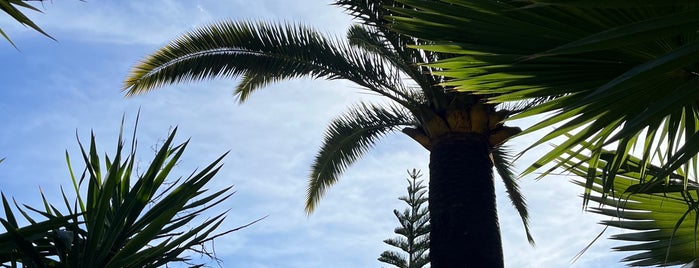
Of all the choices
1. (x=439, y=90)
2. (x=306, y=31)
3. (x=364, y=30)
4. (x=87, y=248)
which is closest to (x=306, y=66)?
(x=306, y=31)

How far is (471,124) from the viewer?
7.46 m

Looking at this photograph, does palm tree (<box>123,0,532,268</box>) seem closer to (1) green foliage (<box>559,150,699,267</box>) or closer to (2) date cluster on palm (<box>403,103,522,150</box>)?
(2) date cluster on palm (<box>403,103,522,150</box>)

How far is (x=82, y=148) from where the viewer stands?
3.42 meters

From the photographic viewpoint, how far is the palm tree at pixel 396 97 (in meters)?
6.95

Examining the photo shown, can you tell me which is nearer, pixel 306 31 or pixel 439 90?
pixel 439 90

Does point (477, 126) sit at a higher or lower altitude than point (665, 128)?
higher

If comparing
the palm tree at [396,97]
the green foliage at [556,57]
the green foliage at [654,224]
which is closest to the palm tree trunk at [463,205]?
the palm tree at [396,97]

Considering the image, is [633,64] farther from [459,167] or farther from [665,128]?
[459,167]

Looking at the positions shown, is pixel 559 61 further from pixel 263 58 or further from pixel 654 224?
pixel 263 58

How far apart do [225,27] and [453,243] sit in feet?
11.7

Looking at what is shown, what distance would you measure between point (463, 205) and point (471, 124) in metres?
0.90

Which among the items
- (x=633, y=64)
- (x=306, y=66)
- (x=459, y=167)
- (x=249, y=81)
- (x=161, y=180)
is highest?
(x=249, y=81)

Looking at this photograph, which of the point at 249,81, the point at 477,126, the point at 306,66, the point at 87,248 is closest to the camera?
the point at 87,248

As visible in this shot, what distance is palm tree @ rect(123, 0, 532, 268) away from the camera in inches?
274
